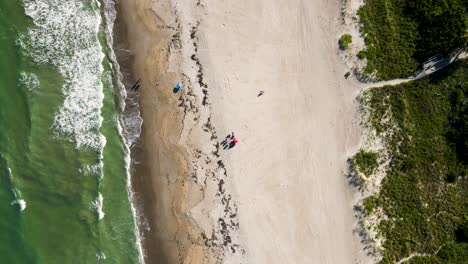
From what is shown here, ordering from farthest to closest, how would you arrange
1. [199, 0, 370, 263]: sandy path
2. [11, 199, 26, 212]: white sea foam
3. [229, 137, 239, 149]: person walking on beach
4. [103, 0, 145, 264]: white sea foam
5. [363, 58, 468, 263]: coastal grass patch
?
[103, 0, 145, 264]: white sea foam < [229, 137, 239, 149]: person walking on beach < [199, 0, 370, 263]: sandy path < [363, 58, 468, 263]: coastal grass patch < [11, 199, 26, 212]: white sea foam

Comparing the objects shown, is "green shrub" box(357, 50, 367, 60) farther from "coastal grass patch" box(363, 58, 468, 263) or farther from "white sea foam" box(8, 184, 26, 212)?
"white sea foam" box(8, 184, 26, 212)

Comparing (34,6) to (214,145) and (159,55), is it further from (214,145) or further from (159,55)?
(214,145)

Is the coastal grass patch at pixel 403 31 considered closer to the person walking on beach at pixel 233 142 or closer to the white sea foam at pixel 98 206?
the person walking on beach at pixel 233 142

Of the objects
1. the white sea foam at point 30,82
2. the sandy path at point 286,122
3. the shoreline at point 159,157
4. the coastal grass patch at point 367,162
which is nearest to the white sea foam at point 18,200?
the white sea foam at point 30,82

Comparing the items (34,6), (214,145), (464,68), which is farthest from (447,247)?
(34,6)

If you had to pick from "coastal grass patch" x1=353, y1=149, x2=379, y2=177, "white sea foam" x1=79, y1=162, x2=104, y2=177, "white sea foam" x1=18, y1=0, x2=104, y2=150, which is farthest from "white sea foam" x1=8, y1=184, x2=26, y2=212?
"coastal grass patch" x1=353, y1=149, x2=379, y2=177
